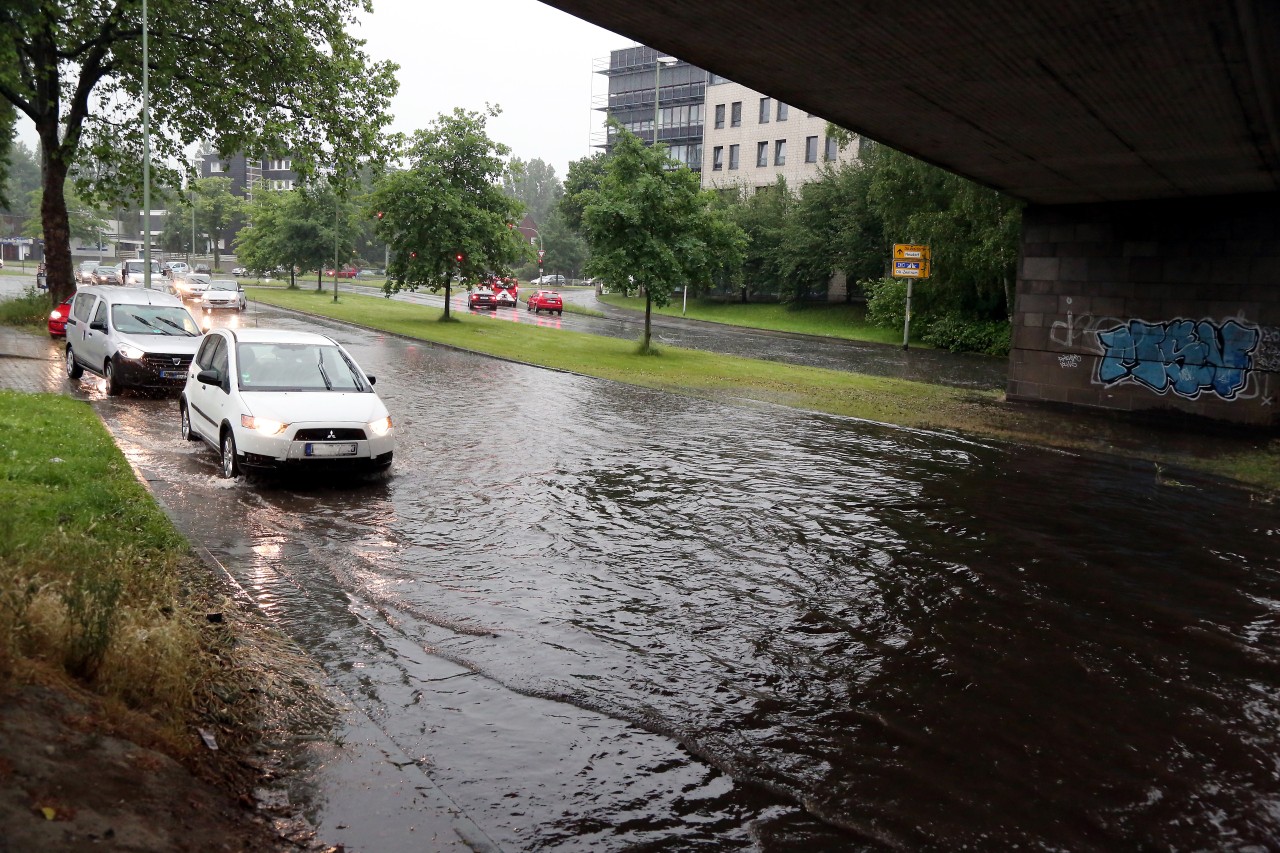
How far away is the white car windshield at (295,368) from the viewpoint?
37.8 ft

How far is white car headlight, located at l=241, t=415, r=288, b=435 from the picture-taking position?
10.5 meters

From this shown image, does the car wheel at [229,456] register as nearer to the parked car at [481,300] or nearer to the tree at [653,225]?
the tree at [653,225]

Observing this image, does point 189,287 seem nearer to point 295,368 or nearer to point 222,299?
point 222,299

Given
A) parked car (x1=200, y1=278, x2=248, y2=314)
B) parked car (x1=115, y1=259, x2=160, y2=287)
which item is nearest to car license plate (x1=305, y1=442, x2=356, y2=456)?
parked car (x1=200, y1=278, x2=248, y2=314)

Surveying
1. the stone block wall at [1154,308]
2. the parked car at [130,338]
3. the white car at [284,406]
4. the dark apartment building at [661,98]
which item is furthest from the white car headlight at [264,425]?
the dark apartment building at [661,98]

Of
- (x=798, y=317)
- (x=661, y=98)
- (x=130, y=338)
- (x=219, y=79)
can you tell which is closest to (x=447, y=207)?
(x=219, y=79)

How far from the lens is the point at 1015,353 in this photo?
2220 centimetres

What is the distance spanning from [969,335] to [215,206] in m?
83.0

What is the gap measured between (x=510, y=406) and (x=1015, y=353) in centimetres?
1195

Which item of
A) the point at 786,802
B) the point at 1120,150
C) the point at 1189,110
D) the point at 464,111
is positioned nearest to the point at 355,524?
the point at 786,802

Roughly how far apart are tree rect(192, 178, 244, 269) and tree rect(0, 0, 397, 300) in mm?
72589

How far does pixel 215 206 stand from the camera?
9788 cm

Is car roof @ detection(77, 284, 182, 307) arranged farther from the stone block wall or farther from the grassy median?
the stone block wall

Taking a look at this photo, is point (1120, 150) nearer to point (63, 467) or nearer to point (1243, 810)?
point (1243, 810)
